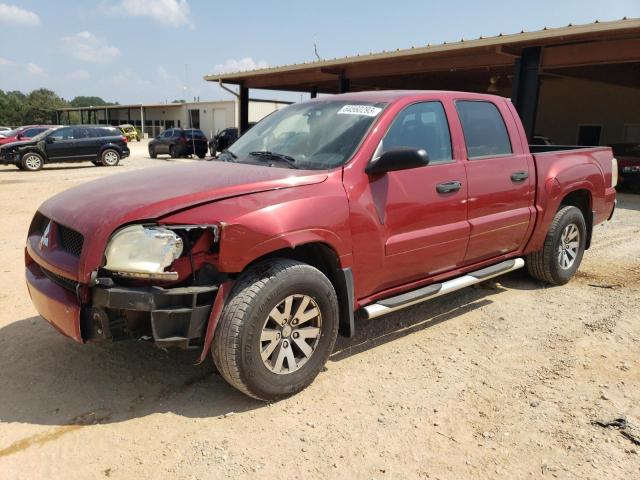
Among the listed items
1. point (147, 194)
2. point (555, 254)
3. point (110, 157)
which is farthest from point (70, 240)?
point (110, 157)

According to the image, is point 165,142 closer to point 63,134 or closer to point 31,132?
point 31,132

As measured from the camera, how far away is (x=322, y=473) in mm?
2471

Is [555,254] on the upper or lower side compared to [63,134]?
lower

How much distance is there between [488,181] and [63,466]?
11.5 feet

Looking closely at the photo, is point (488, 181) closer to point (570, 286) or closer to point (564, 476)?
point (570, 286)

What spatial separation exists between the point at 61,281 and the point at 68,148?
18.1 meters

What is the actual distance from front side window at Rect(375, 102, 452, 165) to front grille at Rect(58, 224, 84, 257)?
1972 mm

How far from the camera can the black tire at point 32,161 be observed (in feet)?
59.6

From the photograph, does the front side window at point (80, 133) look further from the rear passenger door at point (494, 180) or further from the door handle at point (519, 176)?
the door handle at point (519, 176)

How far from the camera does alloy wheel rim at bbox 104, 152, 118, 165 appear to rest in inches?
790

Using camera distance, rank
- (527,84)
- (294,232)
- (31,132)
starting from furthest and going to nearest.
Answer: (31,132) < (527,84) < (294,232)

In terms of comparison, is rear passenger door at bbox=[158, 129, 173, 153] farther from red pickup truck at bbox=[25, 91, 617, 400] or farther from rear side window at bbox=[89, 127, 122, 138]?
red pickup truck at bbox=[25, 91, 617, 400]

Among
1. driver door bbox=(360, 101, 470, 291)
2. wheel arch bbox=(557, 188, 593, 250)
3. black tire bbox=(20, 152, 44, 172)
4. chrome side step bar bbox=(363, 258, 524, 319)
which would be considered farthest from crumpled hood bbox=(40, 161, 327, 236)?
black tire bbox=(20, 152, 44, 172)

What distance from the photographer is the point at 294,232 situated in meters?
2.99
